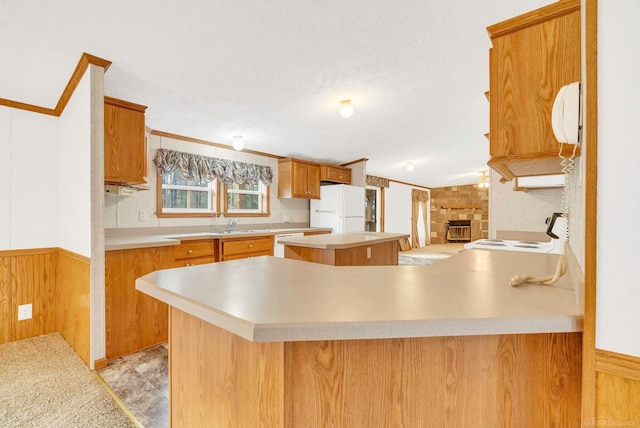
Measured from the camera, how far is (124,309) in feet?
7.68

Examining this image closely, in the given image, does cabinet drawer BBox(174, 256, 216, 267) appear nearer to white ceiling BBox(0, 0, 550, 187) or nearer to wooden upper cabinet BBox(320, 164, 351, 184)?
white ceiling BBox(0, 0, 550, 187)

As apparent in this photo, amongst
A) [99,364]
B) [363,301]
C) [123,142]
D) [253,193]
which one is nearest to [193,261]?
[99,364]

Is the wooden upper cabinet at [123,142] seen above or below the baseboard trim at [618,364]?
above

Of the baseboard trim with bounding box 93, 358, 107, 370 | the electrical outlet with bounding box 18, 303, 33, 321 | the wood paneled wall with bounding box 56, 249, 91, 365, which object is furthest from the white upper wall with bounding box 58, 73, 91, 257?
the baseboard trim with bounding box 93, 358, 107, 370

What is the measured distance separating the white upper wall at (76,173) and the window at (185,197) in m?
1.02

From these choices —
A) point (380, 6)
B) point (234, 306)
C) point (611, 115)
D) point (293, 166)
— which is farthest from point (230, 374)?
point (293, 166)

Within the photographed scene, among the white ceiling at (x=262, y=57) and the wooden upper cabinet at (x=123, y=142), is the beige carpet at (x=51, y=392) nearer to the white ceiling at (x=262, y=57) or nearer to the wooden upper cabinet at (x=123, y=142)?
the wooden upper cabinet at (x=123, y=142)

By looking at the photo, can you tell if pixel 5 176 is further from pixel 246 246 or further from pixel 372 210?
pixel 372 210

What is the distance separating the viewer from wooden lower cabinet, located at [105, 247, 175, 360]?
2266mm

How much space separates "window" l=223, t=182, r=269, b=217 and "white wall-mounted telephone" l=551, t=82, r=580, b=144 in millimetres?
3953

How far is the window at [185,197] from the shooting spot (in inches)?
145

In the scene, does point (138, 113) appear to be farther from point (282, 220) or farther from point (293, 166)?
point (282, 220)

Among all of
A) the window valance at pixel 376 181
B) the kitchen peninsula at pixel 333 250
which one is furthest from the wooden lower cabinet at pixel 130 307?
the window valance at pixel 376 181

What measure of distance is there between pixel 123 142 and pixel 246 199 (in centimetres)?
224
